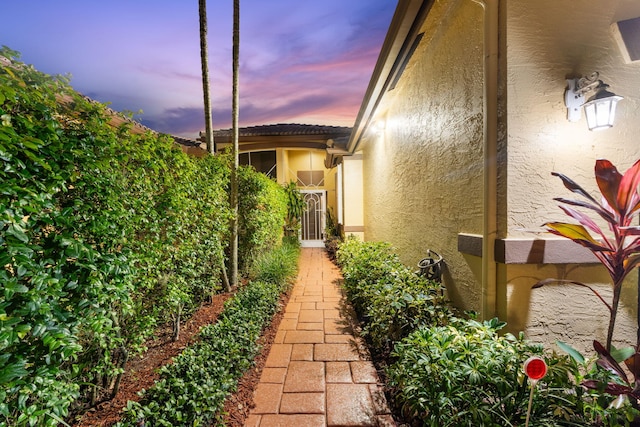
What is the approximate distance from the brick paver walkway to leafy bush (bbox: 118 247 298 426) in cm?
34

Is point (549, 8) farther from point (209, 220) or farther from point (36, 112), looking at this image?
point (209, 220)

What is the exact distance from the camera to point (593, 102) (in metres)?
2.06

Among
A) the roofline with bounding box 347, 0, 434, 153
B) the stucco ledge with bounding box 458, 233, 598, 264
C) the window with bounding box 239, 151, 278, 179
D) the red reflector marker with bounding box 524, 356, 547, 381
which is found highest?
the window with bounding box 239, 151, 278, 179

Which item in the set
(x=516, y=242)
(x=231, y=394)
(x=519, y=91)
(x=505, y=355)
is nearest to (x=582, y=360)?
(x=505, y=355)

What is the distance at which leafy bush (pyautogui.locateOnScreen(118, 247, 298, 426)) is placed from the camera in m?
1.89

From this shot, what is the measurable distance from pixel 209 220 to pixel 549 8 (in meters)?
4.28

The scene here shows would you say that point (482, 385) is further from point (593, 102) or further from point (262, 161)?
point (262, 161)

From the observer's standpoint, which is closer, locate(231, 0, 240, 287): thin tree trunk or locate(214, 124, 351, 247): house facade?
locate(231, 0, 240, 287): thin tree trunk

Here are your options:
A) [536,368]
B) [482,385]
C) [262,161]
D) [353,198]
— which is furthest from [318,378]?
[262,161]

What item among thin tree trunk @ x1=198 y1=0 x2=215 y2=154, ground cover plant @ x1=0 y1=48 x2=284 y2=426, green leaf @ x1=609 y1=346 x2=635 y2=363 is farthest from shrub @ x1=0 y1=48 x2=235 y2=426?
green leaf @ x1=609 y1=346 x2=635 y2=363

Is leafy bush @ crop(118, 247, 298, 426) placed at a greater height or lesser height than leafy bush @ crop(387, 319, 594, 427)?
lesser

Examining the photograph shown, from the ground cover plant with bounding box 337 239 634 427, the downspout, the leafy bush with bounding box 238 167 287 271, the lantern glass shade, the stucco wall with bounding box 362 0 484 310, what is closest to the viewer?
the ground cover plant with bounding box 337 239 634 427

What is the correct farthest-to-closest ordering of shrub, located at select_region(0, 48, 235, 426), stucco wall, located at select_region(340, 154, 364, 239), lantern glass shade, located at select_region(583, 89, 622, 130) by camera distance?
stucco wall, located at select_region(340, 154, 364, 239) → lantern glass shade, located at select_region(583, 89, 622, 130) → shrub, located at select_region(0, 48, 235, 426)

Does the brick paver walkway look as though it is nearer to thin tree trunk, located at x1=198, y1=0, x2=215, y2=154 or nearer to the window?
thin tree trunk, located at x1=198, y1=0, x2=215, y2=154
